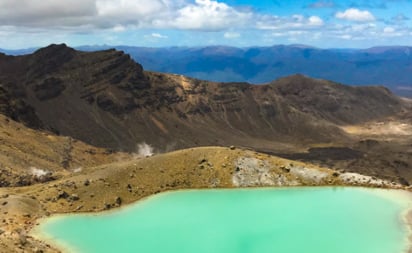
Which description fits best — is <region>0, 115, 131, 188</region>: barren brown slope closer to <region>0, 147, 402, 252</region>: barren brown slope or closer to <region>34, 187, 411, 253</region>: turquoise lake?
<region>0, 147, 402, 252</region>: barren brown slope

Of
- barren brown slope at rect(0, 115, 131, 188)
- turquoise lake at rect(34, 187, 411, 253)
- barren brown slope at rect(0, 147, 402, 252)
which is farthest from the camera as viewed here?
barren brown slope at rect(0, 115, 131, 188)

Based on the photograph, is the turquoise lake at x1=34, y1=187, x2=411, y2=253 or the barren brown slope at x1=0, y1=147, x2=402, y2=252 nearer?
the turquoise lake at x1=34, y1=187, x2=411, y2=253

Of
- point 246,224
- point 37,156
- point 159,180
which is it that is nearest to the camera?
point 246,224

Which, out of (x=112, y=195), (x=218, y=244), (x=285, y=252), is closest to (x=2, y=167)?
(x=112, y=195)

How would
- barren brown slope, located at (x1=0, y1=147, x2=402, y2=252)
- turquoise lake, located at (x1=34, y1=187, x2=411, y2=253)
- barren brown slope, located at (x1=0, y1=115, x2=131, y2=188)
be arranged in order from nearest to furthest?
turquoise lake, located at (x1=34, y1=187, x2=411, y2=253) < barren brown slope, located at (x1=0, y1=147, x2=402, y2=252) < barren brown slope, located at (x1=0, y1=115, x2=131, y2=188)

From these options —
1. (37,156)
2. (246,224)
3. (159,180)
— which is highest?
(246,224)

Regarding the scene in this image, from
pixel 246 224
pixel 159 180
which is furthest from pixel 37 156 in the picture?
pixel 246 224

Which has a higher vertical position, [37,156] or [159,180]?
[159,180]

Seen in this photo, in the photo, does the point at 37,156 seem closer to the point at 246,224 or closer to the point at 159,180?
the point at 159,180

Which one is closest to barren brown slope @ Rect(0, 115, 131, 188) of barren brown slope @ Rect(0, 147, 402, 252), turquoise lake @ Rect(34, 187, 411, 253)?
barren brown slope @ Rect(0, 147, 402, 252)
